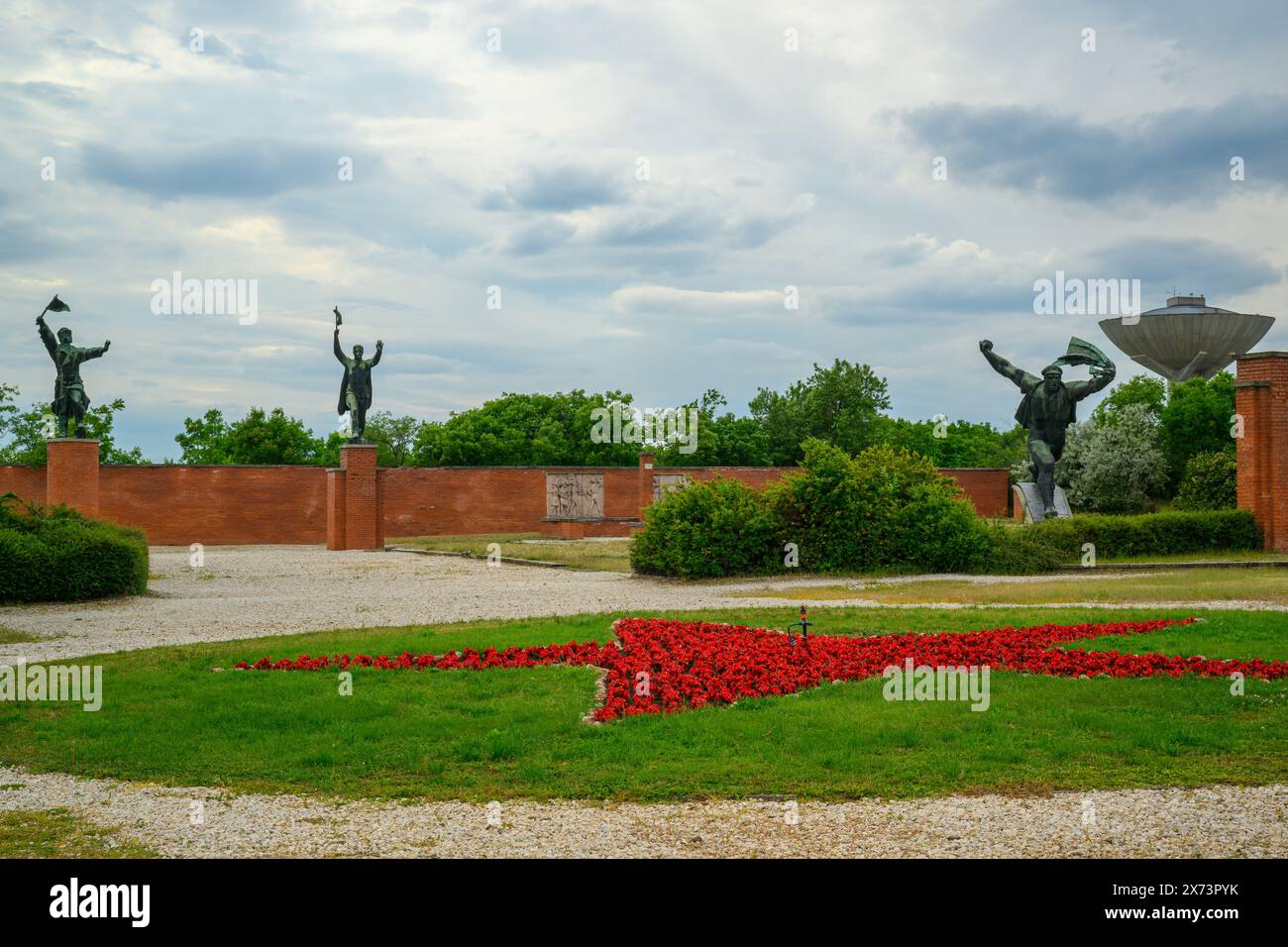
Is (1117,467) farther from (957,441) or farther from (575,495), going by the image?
(957,441)

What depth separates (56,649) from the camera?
1177 centimetres

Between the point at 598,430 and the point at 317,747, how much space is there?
48367 millimetres

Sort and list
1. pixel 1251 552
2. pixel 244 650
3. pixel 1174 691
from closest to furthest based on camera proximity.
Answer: pixel 1174 691, pixel 244 650, pixel 1251 552

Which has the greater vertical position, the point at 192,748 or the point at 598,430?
the point at 598,430

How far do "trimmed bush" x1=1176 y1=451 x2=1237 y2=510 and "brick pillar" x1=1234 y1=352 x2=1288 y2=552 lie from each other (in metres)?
3.49

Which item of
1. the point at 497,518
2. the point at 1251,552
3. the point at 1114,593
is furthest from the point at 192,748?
the point at 497,518

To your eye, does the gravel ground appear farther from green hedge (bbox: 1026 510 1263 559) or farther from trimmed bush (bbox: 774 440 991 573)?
green hedge (bbox: 1026 510 1263 559)

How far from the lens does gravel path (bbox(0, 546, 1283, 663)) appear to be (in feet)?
43.9

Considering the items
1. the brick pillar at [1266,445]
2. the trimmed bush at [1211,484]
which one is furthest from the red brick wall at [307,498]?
the brick pillar at [1266,445]

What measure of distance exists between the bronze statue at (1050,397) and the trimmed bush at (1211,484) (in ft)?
16.4

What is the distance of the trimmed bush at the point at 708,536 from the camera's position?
2041cm

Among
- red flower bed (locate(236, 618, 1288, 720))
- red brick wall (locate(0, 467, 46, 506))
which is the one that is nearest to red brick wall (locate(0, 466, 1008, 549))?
red brick wall (locate(0, 467, 46, 506))

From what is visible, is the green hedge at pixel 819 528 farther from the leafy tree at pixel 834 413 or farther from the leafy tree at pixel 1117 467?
the leafy tree at pixel 834 413
